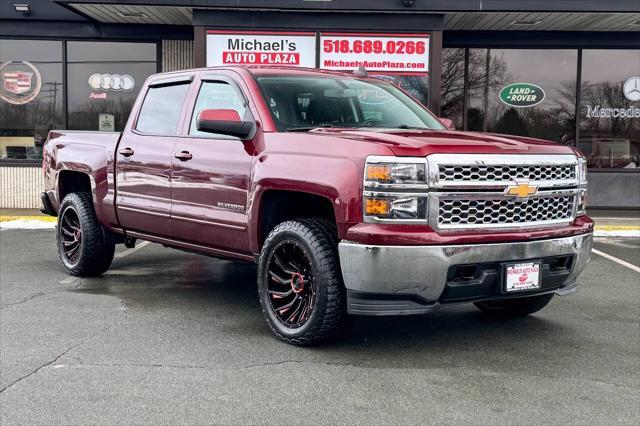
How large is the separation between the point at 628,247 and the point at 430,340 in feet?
18.9

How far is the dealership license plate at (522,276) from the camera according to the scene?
450 centimetres

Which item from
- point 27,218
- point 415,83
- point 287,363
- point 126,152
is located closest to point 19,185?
point 27,218

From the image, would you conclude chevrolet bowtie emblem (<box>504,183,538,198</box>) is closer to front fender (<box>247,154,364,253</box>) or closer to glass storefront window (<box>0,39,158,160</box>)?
front fender (<box>247,154,364,253</box>)

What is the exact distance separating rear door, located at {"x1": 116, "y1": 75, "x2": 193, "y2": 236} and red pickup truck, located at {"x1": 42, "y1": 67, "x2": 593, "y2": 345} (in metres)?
0.02

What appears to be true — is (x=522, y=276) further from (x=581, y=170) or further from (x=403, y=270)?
(x=581, y=170)

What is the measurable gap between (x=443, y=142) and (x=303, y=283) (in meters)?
1.29

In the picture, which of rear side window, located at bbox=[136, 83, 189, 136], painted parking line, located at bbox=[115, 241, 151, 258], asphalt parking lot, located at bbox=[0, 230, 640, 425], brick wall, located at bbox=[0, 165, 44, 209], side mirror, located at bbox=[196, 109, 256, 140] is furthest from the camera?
brick wall, located at bbox=[0, 165, 44, 209]

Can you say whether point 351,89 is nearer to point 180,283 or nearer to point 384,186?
point 384,186

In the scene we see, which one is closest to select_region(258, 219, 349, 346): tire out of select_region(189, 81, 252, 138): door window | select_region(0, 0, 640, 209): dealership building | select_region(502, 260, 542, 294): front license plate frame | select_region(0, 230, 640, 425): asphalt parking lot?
select_region(0, 230, 640, 425): asphalt parking lot

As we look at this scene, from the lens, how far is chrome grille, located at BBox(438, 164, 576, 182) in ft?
14.2

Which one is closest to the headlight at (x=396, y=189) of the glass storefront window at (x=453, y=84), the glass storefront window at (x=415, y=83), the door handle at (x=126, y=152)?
the door handle at (x=126, y=152)

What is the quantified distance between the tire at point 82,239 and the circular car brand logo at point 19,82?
6.65 m

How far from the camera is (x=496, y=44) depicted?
520 inches

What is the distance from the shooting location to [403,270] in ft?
14.0
